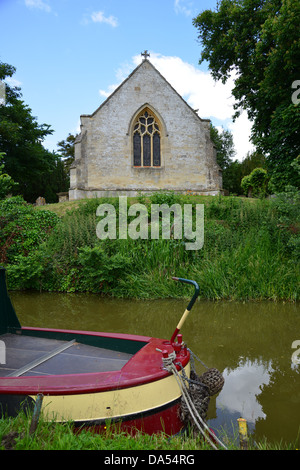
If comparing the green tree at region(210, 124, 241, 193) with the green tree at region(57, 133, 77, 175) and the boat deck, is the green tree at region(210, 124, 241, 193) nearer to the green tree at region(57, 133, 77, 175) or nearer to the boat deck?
the green tree at region(57, 133, 77, 175)

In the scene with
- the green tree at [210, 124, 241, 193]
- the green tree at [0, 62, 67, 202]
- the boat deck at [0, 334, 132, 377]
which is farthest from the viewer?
the green tree at [210, 124, 241, 193]

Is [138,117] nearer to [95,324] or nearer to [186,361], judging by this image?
[95,324]

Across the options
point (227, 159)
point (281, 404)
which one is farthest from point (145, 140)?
point (227, 159)

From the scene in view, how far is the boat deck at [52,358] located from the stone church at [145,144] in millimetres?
14922

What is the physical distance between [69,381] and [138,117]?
61.0ft

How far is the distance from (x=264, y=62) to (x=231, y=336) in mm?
14463

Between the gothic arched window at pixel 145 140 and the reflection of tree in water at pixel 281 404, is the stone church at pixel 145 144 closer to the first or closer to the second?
the gothic arched window at pixel 145 140

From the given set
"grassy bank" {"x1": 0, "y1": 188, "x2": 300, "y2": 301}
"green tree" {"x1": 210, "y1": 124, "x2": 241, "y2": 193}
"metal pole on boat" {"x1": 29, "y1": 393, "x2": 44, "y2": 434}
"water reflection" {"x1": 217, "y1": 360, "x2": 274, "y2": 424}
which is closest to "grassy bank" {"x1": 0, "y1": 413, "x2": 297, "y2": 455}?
"metal pole on boat" {"x1": 29, "y1": 393, "x2": 44, "y2": 434}

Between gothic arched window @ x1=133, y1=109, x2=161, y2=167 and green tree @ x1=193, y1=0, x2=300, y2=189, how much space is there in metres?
4.40

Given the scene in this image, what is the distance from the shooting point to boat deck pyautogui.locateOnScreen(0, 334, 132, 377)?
3.44 meters

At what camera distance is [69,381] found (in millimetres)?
2910

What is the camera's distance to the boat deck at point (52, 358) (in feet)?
11.3

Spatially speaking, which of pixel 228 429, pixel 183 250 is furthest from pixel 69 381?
pixel 183 250

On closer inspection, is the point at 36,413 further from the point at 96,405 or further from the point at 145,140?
the point at 145,140
